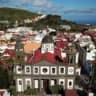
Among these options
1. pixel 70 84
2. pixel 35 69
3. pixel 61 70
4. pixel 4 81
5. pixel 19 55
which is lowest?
pixel 70 84

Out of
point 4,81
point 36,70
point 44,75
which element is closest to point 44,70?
point 44,75

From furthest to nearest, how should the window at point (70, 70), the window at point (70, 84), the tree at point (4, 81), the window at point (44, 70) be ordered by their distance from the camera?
the window at point (70, 84), the window at point (44, 70), the window at point (70, 70), the tree at point (4, 81)

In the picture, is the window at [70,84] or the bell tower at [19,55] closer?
the window at [70,84]

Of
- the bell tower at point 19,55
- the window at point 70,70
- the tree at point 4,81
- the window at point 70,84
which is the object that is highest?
the bell tower at point 19,55

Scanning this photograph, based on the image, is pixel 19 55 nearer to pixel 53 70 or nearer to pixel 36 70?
pixel 36 70

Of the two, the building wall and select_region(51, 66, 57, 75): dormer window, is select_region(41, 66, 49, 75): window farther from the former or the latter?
select_region(51, 66, 57, 75): dormer window

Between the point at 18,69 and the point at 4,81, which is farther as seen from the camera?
the point at 18,69

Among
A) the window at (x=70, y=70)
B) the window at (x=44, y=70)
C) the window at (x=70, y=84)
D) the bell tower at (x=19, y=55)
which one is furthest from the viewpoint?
the bell tower at (x=19, y=55)

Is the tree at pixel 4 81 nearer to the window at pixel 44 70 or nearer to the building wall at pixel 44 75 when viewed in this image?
the building wall at pixel 44 75

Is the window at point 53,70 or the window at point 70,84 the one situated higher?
the window at point 53,70

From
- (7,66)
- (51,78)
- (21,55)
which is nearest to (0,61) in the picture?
(7,66)

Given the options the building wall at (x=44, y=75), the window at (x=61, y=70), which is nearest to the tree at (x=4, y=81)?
the building wall at (x=44, y=75)
